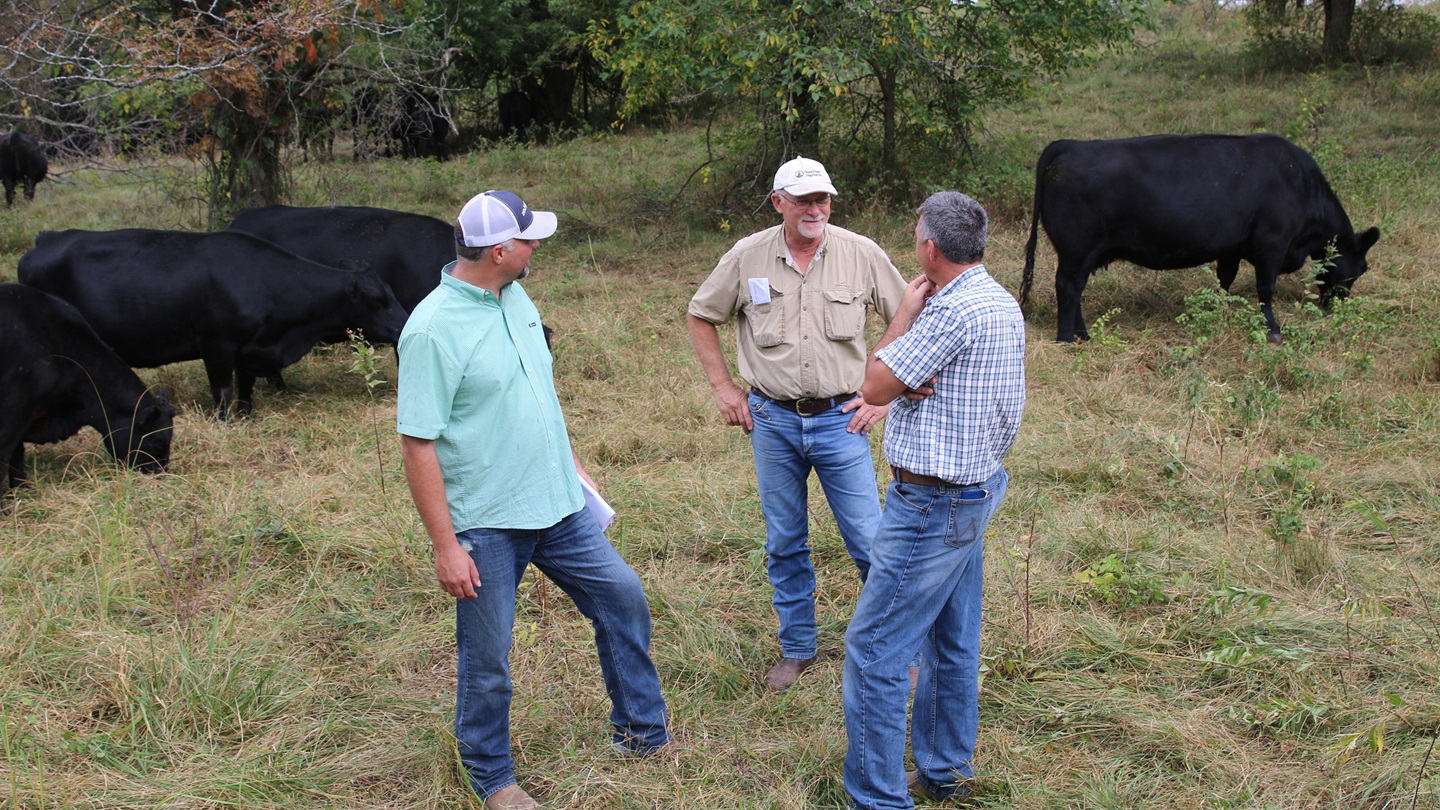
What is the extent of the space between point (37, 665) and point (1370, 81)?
1609cm

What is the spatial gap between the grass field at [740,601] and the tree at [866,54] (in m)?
3.07

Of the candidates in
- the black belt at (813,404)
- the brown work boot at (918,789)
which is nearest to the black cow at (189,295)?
the black belt at (813,404)

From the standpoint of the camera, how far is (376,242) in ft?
31.3

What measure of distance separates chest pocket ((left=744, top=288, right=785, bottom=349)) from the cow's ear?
699 centimetres

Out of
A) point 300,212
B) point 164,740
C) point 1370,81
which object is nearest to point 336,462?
point 164,740

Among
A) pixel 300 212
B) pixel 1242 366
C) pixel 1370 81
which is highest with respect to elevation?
pixel 1370 81

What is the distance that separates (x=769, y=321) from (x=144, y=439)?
15.2 feet

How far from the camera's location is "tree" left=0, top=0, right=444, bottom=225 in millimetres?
8633

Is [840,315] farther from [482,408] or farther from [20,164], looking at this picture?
[20,164]

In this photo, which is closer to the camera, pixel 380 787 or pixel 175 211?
pixel 380 787

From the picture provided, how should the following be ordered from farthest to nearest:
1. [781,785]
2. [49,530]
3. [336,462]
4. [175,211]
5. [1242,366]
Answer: [175,211] < [1242,366] < [336,462] < [49,530] < [781,785]

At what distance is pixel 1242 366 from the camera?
761cm

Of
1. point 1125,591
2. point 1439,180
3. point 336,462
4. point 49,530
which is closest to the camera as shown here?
point 1125,591

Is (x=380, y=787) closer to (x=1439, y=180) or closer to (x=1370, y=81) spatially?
(x=1439, y=180)
